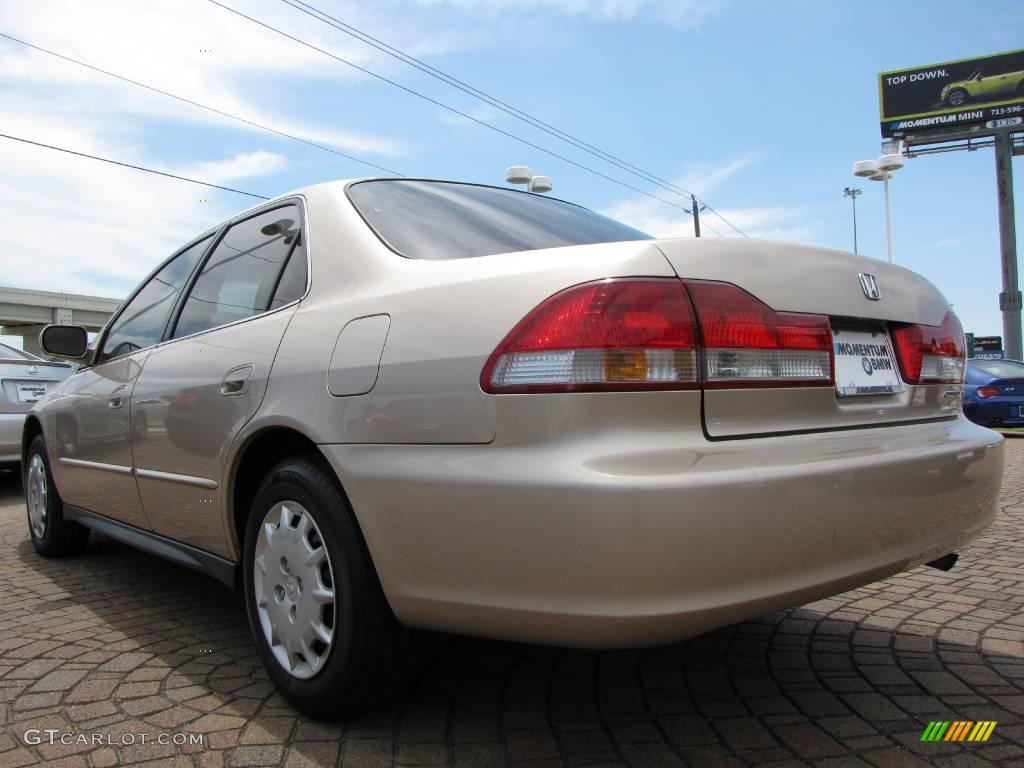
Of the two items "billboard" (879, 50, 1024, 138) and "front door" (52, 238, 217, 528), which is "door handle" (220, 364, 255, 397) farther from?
"billboard" (879, 50, 1024, 138)

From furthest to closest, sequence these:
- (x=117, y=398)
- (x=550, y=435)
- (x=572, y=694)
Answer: (x=117, y=398) → (x=572, y=694) → (x=550, y=435)

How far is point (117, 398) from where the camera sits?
356 cm

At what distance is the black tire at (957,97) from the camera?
157 feet

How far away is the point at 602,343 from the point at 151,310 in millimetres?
2786

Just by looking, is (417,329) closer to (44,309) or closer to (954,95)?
(954,95)

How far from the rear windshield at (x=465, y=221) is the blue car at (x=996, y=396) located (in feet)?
34.3

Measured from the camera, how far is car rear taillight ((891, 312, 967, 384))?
2.36 m

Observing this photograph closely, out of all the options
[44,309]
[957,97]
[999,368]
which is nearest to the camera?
[999,368]

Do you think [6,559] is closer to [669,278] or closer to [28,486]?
[28,486]

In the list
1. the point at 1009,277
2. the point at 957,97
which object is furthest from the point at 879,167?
the point at 957,97

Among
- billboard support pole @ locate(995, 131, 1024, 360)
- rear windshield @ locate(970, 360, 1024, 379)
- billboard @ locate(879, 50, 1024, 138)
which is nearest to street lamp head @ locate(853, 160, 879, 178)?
rear windshield @ locate(970, 360, 1024, 379)

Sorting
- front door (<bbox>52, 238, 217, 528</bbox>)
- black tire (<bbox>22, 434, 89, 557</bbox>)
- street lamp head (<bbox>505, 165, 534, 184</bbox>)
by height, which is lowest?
black tire (<bbox>22, 434, 89, 557</bbox>)

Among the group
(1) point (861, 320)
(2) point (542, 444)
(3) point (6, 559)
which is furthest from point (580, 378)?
(3) point (6, 559)

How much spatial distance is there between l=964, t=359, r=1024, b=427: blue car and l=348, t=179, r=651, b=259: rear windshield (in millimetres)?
10449
